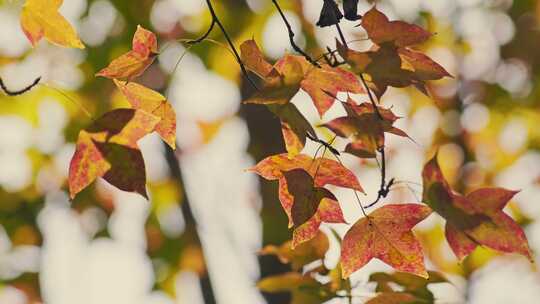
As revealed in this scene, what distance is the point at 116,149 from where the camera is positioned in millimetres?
812

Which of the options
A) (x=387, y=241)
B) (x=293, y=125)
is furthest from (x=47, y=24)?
(x=387, y=241)

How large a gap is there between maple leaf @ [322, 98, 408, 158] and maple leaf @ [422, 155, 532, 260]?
0.07m

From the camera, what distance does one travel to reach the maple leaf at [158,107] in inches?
37.8

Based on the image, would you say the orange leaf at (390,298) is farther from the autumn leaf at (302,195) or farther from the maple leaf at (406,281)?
the autumn leaf at (302,195)

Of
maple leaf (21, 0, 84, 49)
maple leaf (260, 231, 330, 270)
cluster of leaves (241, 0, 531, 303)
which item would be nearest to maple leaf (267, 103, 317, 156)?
cluster of leaves (241, 0, 531, 303)

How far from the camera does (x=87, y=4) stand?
264cm

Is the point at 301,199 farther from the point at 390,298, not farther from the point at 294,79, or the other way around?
Answer: the point at 390,298

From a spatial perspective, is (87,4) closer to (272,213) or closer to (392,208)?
(272,213)

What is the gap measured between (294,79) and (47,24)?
0.36 meters


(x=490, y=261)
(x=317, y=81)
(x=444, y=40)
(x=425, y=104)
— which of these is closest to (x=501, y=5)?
(x=444, y=40)

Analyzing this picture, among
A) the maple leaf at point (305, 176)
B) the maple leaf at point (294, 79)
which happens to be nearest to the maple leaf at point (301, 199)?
the maple leaf at point (305, 176)

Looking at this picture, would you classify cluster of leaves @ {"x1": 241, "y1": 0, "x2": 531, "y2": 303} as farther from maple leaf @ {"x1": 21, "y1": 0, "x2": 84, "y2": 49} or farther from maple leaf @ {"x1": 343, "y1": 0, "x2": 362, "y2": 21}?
maple leaf @ {"x1": 21, "y1": 0, "x2": 84, "y2": 49}

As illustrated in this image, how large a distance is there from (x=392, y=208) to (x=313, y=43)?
74.7 inches

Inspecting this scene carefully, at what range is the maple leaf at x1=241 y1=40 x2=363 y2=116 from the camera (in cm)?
83
